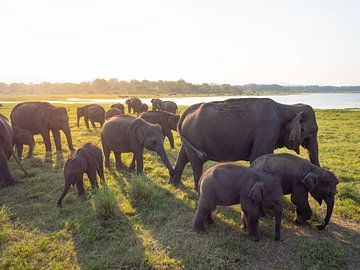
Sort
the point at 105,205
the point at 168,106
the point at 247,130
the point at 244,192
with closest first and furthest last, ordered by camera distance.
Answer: the point at 244,192 → the point at 105,205 → the point at 247,130 → the point at 168,106

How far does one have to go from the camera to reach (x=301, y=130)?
6590mm

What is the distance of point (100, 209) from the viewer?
18.7 feet

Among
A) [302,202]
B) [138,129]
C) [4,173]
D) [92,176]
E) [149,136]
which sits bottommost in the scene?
[4,173]

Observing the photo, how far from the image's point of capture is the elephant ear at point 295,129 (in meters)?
6.30

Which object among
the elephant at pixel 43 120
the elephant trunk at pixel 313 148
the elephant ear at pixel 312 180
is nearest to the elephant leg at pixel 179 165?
the elephant trunk at pixel 313 148

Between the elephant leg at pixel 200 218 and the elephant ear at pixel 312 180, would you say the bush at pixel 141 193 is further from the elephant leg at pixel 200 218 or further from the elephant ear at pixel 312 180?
the elephant ear at pixel 312 180

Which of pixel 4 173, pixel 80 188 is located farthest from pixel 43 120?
pixel 80 188

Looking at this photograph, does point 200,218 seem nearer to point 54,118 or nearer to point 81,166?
point 81,166

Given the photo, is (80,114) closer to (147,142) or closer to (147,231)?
(147,142)

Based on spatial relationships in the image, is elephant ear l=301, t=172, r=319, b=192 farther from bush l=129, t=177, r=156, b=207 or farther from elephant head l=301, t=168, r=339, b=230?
bush l=129, t=177, r=156, b=207

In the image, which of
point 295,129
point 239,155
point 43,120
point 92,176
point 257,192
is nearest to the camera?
point 257,192

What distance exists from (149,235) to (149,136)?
3601 millimetres

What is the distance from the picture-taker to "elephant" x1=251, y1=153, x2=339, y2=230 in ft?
17.0

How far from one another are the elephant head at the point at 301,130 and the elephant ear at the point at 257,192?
2.08 metres
